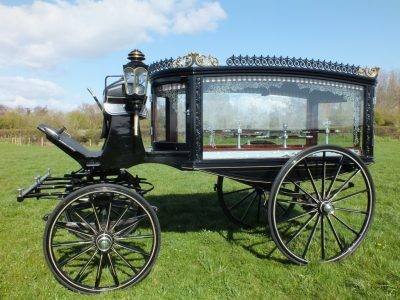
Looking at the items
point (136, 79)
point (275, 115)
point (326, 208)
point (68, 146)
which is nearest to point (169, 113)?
point (136, 79)

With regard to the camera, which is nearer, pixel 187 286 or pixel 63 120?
pixel 187 286

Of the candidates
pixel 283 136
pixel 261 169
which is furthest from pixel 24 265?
pixel 283 136

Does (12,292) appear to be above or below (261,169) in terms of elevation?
below

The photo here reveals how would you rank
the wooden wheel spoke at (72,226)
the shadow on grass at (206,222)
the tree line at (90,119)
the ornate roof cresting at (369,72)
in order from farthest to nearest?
the tree line at (90,119), the shadow on grass at (206,222), the ornate roof cresting at (369,72), the wooden wheel spoke at (72,226)

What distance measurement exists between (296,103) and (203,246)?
2057 millimetres

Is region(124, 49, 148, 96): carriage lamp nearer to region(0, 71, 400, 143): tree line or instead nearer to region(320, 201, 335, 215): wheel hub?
region(320, 201, 335, 215): wheel hub

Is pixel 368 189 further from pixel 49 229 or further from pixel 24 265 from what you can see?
pixel 24 265

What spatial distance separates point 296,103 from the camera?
15.3ft

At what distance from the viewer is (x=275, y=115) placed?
4.58 m

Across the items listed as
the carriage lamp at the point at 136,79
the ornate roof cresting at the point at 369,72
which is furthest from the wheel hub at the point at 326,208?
the carriage lamp at the point at 136,79

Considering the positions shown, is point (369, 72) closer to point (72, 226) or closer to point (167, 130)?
point (167, 130)

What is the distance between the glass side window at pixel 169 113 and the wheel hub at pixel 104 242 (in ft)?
4.57

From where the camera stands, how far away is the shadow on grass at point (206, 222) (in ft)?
16.1

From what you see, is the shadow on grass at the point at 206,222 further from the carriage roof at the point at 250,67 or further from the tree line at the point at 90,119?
the tree line at the point at 90,119
